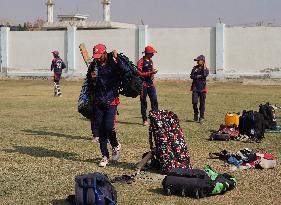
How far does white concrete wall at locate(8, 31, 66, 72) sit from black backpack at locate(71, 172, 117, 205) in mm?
34133

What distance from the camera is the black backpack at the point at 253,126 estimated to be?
461 inches

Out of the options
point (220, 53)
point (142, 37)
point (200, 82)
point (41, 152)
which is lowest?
point (41, 152)

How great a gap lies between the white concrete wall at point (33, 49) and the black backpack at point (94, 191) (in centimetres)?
3413

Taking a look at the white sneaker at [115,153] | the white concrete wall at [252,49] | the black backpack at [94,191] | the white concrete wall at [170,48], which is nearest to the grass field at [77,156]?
the white sneaker at [115,153]

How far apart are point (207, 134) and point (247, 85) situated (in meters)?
21.9

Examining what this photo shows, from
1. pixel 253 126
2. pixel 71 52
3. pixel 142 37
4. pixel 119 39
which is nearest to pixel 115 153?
pixel 253 126

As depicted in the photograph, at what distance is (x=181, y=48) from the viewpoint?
A: 3728 cm

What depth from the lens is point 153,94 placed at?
1425 cm

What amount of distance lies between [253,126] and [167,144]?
3.80 m

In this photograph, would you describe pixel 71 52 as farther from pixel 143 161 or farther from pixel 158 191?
pixel 158 191

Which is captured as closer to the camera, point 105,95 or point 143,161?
point 143,161

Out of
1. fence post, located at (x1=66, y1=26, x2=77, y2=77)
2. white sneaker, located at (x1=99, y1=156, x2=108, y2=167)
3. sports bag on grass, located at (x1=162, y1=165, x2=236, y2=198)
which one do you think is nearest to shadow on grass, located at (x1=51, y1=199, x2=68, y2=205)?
sports bag on grass, located at (x1=162, y1=165, x2=236, y2=198)

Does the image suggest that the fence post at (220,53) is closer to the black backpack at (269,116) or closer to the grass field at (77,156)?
the grass field at (77,156)

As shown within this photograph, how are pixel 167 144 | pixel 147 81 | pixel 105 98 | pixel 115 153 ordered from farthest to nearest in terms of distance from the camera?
pixel 147 81 → pixel 115 153 → pixel 105 98 → pixel 167 144
